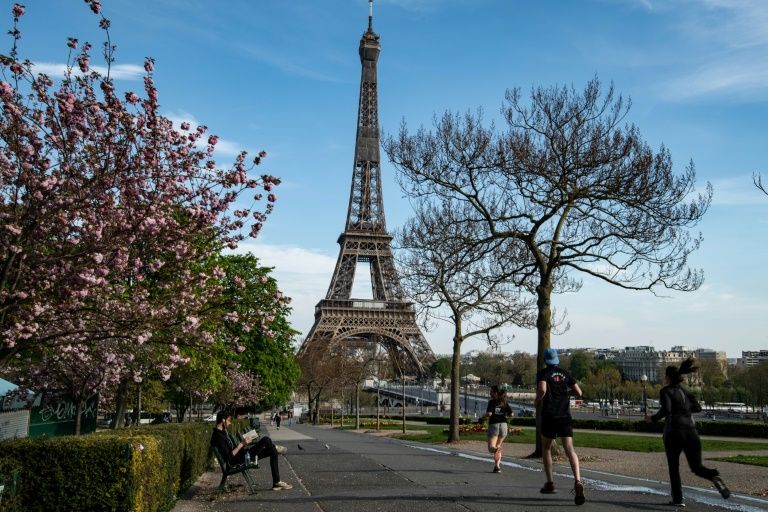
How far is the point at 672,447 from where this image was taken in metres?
9.13

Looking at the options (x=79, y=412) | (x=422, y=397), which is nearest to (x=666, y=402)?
(x=79, y=412)

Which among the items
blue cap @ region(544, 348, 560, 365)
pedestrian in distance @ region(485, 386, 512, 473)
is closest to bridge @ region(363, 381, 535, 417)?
pedestrian in distance @ region(485, 386, 512, 473)

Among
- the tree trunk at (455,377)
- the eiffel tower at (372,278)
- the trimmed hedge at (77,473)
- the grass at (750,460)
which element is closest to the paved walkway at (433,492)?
the trimmed hedge at (77,473)

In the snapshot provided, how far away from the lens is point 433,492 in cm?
1034

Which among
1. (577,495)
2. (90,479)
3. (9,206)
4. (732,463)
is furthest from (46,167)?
(732,463)

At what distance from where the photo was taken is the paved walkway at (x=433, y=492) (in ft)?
30.0

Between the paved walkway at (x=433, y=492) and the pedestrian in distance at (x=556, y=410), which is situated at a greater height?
the pedestrian in distance at (x=556, y=410)

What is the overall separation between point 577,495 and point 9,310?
7781mm

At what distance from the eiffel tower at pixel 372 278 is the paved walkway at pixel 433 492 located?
63.4m

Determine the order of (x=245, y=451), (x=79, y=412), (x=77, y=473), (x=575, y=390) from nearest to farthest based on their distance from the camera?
(x=77, y=473)
(x=575, y=390)
(x=245, y=451)
(x=79, y=412)

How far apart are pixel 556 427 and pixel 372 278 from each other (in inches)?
3282

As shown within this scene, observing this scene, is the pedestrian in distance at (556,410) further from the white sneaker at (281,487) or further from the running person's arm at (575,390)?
the white sneaker at (281,487)

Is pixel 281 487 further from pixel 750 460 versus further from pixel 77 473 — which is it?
pixel 750 460

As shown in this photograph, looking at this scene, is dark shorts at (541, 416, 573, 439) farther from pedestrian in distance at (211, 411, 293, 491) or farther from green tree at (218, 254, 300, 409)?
green tree at (218, 254, 300, 409)
